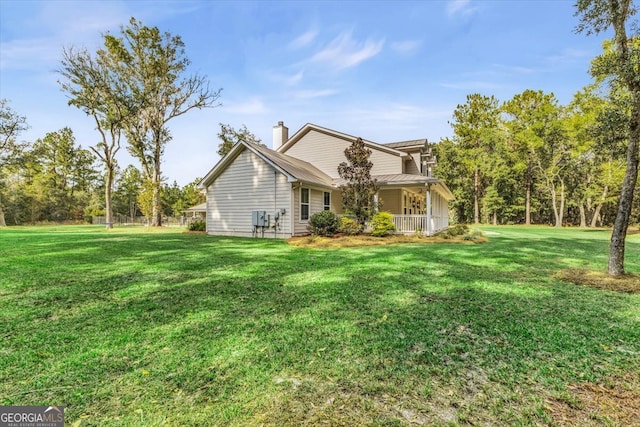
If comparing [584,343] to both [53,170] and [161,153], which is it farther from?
[53,170]

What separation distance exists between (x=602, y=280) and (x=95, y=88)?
33887 millimetres

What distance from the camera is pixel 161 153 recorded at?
91.5ft

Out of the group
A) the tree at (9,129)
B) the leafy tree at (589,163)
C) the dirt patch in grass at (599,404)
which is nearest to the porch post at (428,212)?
the leafy tree at (589,163)

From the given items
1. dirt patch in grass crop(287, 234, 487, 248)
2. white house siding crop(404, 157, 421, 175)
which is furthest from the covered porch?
dirt patch in grass crop(287, 234, 487, 248)

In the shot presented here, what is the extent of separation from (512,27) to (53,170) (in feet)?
201

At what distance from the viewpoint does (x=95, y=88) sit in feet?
84.4

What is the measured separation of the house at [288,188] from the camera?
14148mm

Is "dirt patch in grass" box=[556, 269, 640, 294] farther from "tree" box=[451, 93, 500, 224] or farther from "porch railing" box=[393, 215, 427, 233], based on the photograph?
"tree" box=[451, 93, 500, 224]

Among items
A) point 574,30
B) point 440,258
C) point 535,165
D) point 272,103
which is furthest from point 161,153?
point 535,165

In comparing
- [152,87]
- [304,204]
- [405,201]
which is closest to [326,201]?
[304,204]

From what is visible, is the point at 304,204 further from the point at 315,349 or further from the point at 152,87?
the point at 152,87

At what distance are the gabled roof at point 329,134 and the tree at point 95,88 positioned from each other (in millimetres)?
16285

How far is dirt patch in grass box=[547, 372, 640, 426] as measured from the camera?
Answer: 1935 mm

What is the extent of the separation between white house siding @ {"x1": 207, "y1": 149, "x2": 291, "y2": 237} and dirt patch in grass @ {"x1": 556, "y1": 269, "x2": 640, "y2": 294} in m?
10.3
